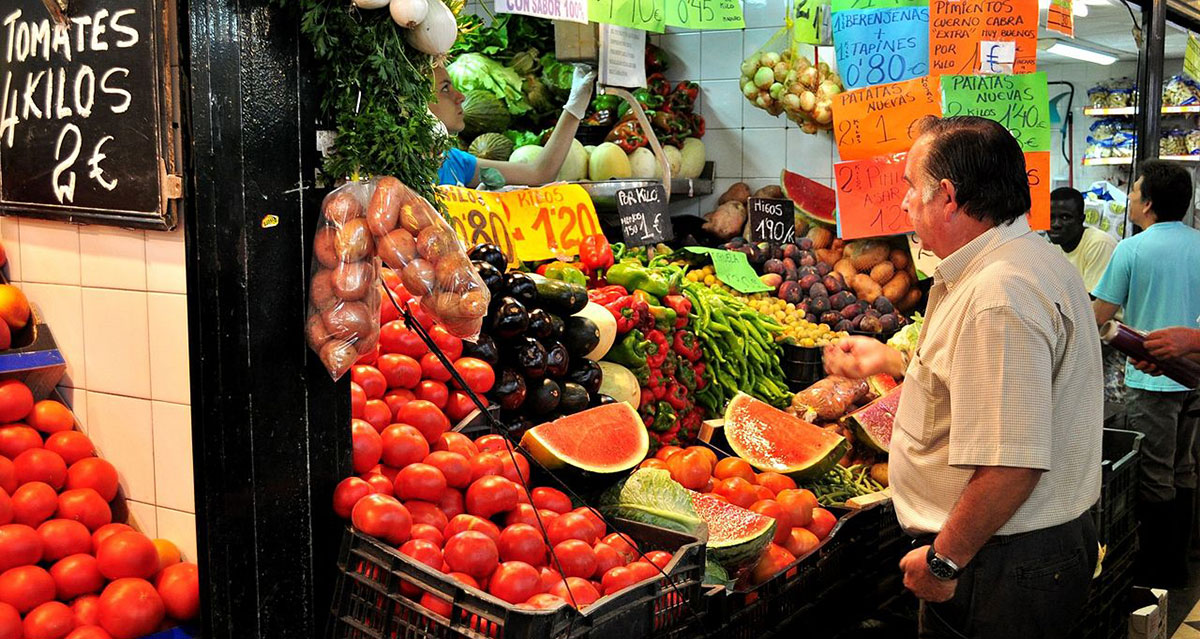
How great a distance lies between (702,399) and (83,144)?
107 inches

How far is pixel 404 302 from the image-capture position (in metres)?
3.13

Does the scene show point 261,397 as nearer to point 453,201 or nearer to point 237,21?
point 237,21

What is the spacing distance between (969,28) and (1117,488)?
217 cm

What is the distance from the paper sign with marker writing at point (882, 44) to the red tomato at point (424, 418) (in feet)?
9.83

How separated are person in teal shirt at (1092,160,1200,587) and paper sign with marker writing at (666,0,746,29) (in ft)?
7.59

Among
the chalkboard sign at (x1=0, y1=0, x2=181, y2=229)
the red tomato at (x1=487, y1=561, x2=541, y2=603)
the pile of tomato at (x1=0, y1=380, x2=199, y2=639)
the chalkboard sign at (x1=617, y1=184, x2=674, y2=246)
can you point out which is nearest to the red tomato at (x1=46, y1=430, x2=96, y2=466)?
the pile of tomato at (x1=0, y1=380, x2=199, y2=639)

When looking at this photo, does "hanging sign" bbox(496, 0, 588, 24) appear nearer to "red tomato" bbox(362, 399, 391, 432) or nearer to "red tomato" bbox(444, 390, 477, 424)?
"red tomato" bbox(444, 390, 477, 424)

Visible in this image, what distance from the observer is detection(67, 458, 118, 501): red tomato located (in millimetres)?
2518

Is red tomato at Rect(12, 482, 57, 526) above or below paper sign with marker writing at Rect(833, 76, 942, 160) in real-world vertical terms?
below

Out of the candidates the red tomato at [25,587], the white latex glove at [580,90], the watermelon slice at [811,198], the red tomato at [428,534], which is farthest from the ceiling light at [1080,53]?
the red tomato at [25,587]

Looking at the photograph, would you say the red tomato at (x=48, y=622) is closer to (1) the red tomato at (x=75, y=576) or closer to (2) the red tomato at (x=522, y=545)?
(1) the red tomato at (x=75, y=576)

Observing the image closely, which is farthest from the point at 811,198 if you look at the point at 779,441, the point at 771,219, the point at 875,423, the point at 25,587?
the point at 25,587

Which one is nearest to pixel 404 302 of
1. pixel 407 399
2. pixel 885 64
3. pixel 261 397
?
pixel 407 399

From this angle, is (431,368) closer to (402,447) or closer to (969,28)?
(402,447)
